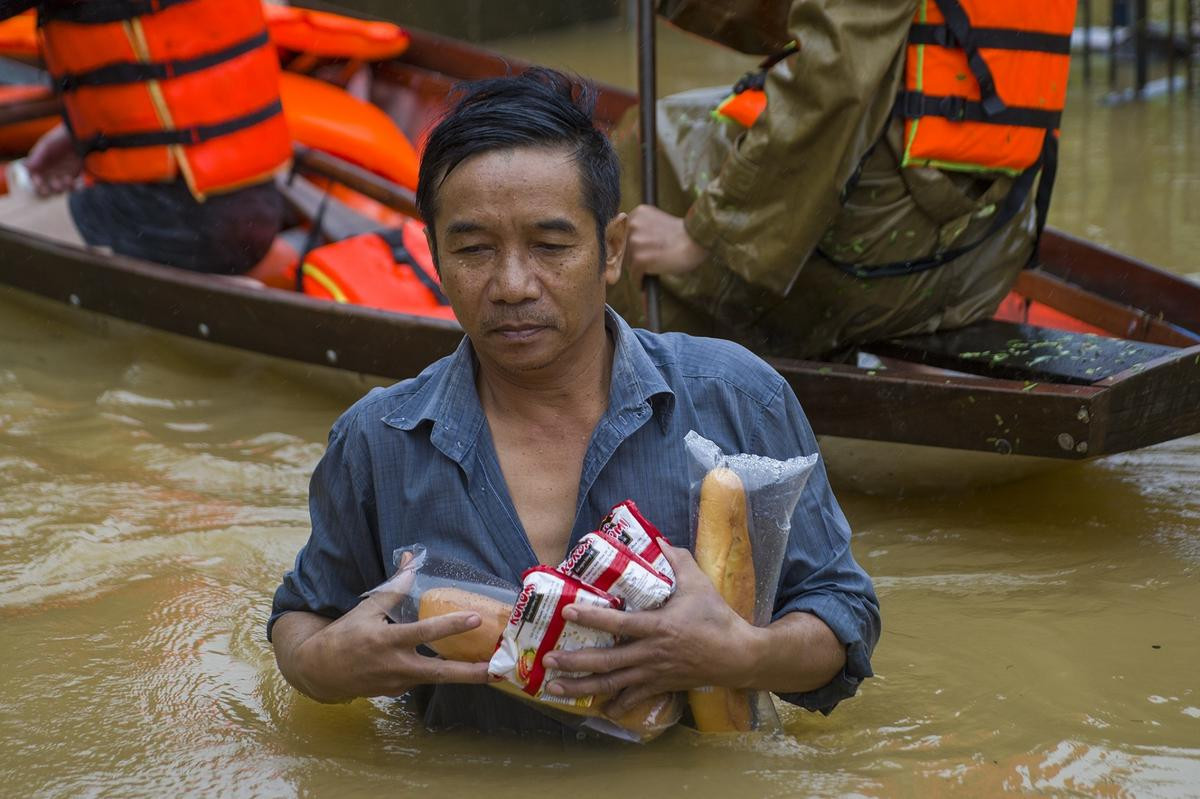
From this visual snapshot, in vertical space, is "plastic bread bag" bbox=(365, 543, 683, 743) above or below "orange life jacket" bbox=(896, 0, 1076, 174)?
below

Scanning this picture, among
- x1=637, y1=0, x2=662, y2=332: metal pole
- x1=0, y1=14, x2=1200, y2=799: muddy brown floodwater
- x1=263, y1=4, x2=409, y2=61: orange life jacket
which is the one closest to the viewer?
x1=0, y1=14, x2=1200, y2=799: muddy brown floodwater

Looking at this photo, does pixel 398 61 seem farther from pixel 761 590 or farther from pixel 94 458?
pixel 761 590

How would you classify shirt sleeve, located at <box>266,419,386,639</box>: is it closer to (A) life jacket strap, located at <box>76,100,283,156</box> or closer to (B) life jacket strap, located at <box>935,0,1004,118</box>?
(B) life jacket strap, located at <box>935,0,1004,118</box>

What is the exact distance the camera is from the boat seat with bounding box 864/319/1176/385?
345 centimetres

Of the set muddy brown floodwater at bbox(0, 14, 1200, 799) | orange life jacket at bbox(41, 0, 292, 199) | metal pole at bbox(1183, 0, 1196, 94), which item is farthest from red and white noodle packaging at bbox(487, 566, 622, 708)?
metal pole at bbox(1183, 0, 1196, 94)

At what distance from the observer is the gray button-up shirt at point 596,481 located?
2.02 meters

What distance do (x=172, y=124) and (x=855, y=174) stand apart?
7.92 ft

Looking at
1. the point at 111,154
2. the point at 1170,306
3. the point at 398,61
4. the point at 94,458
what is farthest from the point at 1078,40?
the point at 94,458

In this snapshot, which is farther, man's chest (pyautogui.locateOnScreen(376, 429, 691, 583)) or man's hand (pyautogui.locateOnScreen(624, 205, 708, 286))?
man's hand (pyautogui.locateOnScreen(624, 205, 708, 286))

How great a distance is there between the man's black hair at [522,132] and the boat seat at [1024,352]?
1.80 meters

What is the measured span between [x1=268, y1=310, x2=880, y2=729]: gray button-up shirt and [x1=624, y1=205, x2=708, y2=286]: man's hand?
157 centimetres

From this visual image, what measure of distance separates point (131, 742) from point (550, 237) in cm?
114

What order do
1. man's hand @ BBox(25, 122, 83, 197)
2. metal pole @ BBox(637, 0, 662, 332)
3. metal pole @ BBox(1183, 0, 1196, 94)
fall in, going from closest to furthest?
metal pole @ BBox(637, 0, 662, 332)
man's hand @ BBox(25, 122, 83, 197)
metal pole @ BBox(1183, 0, 1196, 94)

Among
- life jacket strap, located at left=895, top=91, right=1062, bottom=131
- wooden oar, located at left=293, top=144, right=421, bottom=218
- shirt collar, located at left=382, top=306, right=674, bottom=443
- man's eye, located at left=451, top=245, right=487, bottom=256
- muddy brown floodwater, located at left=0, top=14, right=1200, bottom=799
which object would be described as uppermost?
man's eye, located at left=451, top=245, right=487, bottom=256
